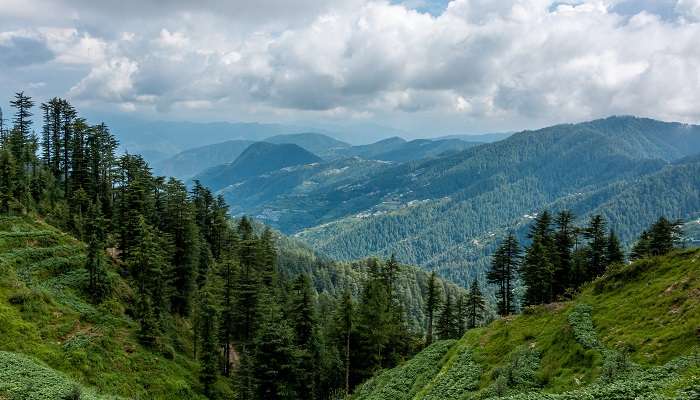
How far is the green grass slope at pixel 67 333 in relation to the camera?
40.2 meters

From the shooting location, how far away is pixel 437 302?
260ft

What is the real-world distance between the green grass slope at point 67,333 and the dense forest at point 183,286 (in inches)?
23.9

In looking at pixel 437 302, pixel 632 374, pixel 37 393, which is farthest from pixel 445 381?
pixel 437 302

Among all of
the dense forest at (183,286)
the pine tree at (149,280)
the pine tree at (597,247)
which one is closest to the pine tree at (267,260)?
the dense forest at (183,286)

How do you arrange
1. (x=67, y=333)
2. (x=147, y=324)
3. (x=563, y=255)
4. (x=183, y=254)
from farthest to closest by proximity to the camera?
(x=563, y=255), (x=183, y=254), (x=147, y=324), (x=67, y=333)

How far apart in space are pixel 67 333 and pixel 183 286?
29133mm

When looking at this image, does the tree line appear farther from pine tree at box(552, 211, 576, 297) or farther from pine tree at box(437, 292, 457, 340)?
pine tree at box(437, 292, 457, 340)

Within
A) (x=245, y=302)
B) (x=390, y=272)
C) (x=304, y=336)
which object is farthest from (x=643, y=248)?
(x=245, y=302)

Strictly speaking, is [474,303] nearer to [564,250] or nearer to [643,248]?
[564,250]

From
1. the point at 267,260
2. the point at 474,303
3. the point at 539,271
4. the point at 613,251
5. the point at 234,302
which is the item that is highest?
the point at 613,251

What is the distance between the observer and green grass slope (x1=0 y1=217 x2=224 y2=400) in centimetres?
4019

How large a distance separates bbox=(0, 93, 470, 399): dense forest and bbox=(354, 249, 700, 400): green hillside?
1355 centimetres

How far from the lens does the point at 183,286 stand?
7562 centimetres

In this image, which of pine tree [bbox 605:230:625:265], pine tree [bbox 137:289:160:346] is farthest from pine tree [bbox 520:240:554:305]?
pine tree [bbox 137:289:160:346]
